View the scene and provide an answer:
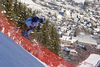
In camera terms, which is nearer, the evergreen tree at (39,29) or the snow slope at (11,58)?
the snow slope at (11,58)

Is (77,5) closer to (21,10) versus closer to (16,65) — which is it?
(21,10)

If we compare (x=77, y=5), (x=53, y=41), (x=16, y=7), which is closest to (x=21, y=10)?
(x=16, y=7)

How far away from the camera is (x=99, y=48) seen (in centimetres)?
1919

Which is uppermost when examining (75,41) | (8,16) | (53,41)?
(8,16)

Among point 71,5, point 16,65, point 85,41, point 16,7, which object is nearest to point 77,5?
point 71,5

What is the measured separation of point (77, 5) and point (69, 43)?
151 ft

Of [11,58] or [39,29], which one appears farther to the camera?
[39,29]

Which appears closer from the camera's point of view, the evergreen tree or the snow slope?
the snow slope

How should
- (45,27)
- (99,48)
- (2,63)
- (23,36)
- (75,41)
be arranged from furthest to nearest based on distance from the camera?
(75,41) < (99,48) < (45,27) < (23,36) < (2,63)

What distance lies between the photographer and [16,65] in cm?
212

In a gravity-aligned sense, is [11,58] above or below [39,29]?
above

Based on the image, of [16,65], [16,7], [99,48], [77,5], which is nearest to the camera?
[16,65]

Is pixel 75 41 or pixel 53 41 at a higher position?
pixel 53 41

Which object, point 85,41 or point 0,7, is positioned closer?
point 0,7
